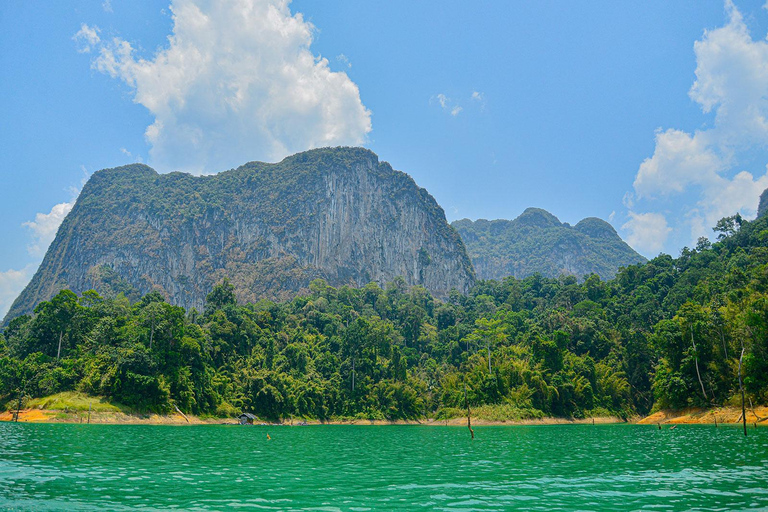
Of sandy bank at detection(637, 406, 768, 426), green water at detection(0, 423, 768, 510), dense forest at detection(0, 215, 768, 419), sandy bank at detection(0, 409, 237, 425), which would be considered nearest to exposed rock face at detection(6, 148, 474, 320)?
dense forest at detection(0, 215, 768, 419)

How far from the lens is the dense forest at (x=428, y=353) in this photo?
60.0 meters

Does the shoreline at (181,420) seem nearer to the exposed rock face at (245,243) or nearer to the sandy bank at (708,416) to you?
the sandy bank at (708,416)

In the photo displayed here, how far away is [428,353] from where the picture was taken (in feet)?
371

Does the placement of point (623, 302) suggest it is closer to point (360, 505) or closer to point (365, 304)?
point (365, 304)

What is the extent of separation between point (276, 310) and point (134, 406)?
46067mm

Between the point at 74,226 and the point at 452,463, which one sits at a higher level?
the point at 74,226

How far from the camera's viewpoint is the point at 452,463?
2442 centimetres

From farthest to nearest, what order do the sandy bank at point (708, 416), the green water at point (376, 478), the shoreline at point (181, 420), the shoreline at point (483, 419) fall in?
the shoreline at point (181, 420)
the shoreline at point (483, 419)
the sandy bank at point (708, 416)
the green water at point (376, 478)

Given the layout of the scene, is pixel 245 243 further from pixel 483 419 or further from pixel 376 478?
pixel 376 478

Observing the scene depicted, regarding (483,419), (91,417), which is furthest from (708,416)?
(91,417)

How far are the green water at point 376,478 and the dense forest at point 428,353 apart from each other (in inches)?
1013

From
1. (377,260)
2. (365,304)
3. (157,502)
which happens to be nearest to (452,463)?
(157,502)

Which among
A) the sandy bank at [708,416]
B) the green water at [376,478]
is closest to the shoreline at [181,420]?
the sandy bank at [708,416]

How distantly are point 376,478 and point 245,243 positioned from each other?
17346cm
